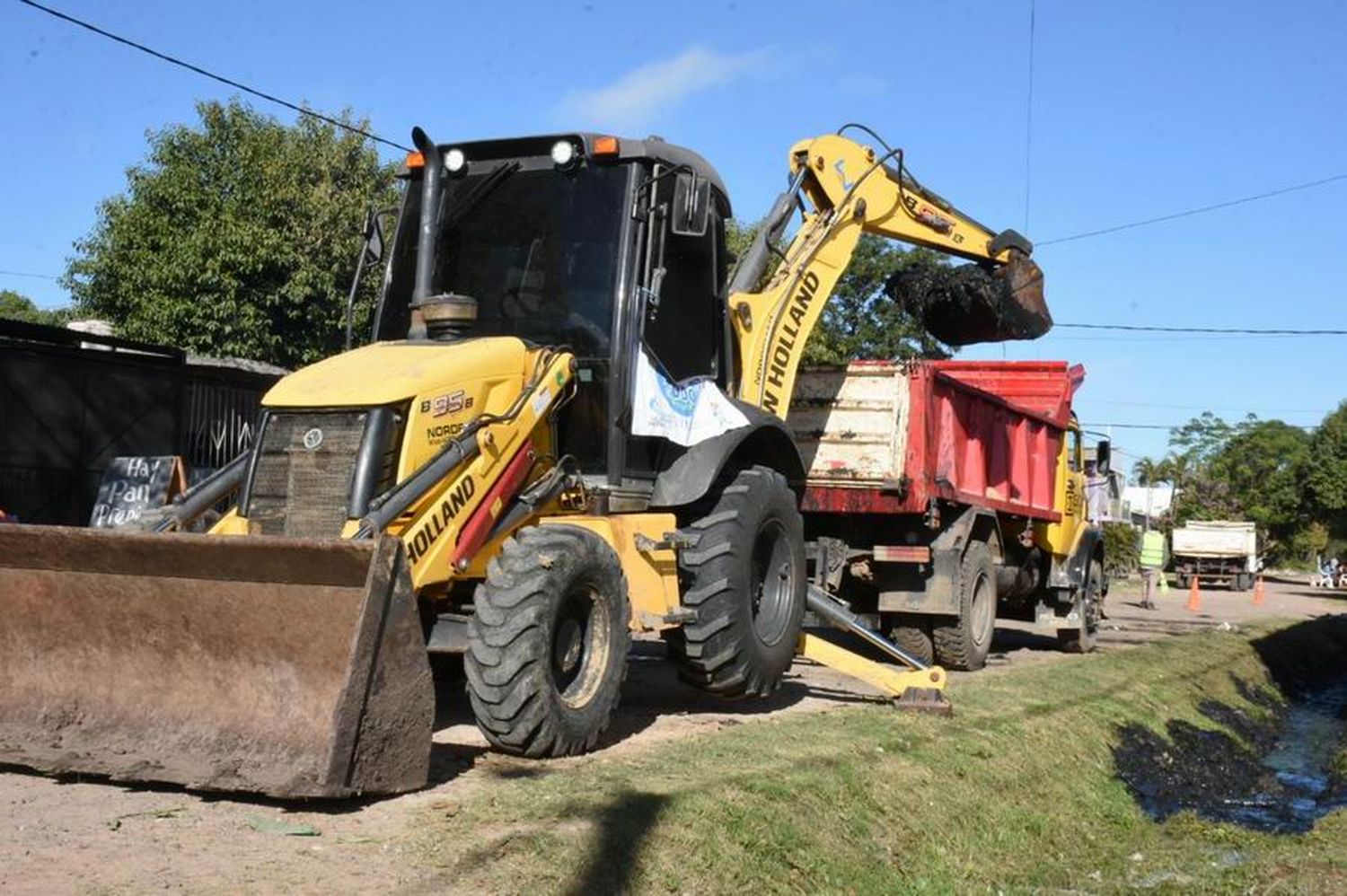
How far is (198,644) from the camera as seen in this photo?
20.7 feet

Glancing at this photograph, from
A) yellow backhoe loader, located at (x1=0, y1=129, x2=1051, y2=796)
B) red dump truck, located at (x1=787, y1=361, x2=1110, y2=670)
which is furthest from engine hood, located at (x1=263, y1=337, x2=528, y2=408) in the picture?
red dump truck, located at (x1=787, y1=361, x2=1110, y2=670)

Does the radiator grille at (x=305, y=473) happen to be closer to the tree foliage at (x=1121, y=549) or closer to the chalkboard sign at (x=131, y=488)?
the chalkboard sign at (x=131, y=488)

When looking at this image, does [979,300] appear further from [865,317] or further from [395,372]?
[865,317]

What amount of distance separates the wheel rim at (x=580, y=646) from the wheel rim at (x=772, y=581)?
5.89 feet

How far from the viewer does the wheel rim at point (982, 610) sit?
12.9 m

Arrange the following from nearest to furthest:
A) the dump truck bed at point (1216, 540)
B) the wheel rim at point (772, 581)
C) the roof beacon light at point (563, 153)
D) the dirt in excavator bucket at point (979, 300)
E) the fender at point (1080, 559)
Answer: the roof beacon light at point (563, 153) → the wheel rim at point (772, 581) → the dirt in excavator bucket at point (979, 300) → the fender at point (1080, 559) → the dump truck bed at point (1216, 540)

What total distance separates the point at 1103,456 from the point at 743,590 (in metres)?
10.1

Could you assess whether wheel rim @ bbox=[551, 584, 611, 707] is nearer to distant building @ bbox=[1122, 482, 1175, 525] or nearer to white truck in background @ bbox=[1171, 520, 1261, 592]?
white truck in background @ bbox=[1171, 520, 1261, 592]

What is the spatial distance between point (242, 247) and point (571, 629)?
19.2 m

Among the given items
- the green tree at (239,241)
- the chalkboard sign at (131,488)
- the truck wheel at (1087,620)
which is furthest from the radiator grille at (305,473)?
the green tree at (239,241)

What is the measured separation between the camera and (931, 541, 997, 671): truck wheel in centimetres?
1252

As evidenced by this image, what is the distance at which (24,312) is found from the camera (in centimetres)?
4750

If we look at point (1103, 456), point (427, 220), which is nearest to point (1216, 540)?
point (1103, 456)

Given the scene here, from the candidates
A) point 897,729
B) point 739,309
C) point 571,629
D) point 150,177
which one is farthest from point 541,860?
point 150,177
